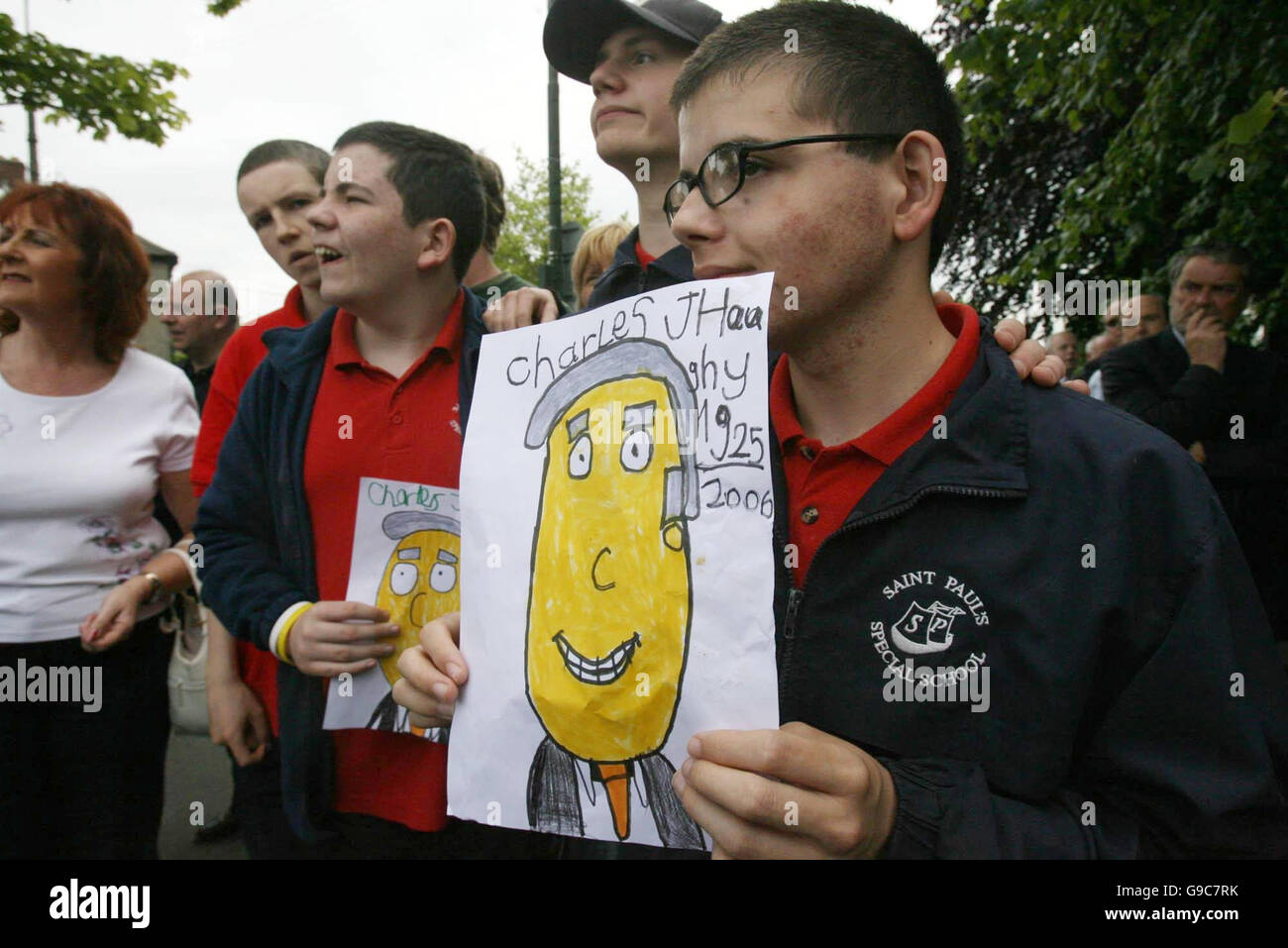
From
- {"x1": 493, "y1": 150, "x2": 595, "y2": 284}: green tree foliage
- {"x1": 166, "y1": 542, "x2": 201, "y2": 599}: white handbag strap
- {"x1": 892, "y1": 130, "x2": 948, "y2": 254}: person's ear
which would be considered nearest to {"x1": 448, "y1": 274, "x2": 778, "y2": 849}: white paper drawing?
{"x1": 892, "y1": 130, "x2": 948, "y2": 254}: person's ear

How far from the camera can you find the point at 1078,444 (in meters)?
1.23

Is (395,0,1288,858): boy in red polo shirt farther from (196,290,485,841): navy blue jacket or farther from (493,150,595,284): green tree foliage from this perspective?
(493,150,595,284): green tree foliage

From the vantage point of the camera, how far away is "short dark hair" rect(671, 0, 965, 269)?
1311mm

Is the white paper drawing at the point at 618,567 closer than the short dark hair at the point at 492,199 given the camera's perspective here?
Yes

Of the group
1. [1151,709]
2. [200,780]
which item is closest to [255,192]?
[1151,709]

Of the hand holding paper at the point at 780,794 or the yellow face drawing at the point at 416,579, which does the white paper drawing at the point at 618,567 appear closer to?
the hand holding paper at the point at 780,794

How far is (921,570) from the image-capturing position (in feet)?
3.93

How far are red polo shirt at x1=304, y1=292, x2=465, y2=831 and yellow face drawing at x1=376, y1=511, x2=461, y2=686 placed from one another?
11cm

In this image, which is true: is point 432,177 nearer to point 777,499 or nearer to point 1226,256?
point 777,499

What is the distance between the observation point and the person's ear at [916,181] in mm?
1347

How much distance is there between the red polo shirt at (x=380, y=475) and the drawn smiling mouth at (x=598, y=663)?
2.68ft

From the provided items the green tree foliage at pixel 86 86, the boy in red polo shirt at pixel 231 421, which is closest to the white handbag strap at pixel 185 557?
the boy in red polo shirt at pixel 231 421

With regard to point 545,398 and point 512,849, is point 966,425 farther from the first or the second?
point 512,849
